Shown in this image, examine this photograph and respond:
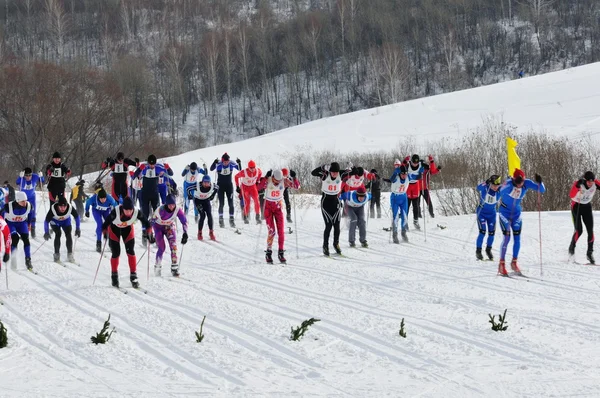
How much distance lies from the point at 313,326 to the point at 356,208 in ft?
20.4

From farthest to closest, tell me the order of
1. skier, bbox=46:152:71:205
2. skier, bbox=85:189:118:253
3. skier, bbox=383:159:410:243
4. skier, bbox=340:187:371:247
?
skier, bbox=46:152:71:205
skier, bbox=383:159:410:243
skier, bbox=340:187:371:247
skier, bbox=85:189:118:253

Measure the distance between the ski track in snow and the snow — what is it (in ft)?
0.09

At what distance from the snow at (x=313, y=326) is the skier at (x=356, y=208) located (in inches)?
15.9

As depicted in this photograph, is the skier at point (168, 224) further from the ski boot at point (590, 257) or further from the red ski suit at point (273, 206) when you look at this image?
the ski boot at point (590, 257)

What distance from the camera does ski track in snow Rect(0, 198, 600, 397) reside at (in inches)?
247

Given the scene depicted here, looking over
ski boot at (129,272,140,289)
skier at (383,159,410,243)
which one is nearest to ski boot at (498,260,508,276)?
skier at (383,159,410,243)

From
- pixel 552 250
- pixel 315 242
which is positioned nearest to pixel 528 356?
pixel 552 250

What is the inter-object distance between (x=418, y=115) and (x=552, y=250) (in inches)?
1278

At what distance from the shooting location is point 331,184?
12961 mm

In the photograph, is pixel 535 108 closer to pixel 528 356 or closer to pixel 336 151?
pixel 336 151

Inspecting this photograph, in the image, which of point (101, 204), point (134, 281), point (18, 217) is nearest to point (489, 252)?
point (134, 281)

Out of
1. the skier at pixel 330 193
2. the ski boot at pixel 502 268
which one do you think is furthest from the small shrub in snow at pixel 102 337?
the ski boot at pixel 502 268

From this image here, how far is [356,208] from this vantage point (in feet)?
46.3

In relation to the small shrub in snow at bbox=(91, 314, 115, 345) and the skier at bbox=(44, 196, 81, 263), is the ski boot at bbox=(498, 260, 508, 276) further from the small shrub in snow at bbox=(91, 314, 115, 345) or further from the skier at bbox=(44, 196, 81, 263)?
the skier at bbox=(44, 196, 81, 263)
